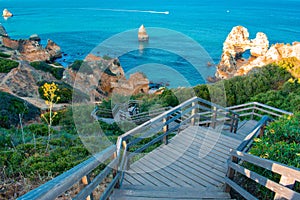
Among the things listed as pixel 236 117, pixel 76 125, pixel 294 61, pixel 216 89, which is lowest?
pixel 76 125

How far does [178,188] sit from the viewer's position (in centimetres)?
350

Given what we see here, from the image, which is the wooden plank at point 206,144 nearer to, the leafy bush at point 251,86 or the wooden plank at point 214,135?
the wooden plank at point 214,135

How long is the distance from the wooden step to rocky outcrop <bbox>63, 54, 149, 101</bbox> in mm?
14168

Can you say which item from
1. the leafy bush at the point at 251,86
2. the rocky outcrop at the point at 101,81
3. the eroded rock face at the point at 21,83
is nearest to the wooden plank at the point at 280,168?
the leafy bush at the point at 251,86

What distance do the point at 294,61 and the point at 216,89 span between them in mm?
4278

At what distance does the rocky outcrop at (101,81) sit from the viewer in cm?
1858

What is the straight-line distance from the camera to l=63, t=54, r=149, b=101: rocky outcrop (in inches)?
731

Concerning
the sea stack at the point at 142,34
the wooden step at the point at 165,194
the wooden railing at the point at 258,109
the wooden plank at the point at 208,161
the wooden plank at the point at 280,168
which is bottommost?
the wooden step at the point at 165,194

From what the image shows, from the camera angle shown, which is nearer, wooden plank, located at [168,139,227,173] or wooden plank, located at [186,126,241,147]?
wooden plank, located at [168,139,227,173]

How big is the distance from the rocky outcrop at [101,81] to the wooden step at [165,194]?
1417cm

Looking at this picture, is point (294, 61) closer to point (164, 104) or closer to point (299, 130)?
point (164, 104)

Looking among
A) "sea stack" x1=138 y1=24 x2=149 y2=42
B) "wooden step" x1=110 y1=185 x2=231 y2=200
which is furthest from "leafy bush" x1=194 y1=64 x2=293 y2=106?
"sea stack" x1=138 y1=24 x2=149 y2=42

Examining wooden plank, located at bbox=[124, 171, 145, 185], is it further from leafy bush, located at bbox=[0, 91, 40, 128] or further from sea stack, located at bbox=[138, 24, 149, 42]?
sea stack, located at bbox=[138, 24, 149, 42]

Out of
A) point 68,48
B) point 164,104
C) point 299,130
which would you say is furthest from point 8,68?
point 68,48
